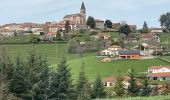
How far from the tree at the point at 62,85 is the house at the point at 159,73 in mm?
24036

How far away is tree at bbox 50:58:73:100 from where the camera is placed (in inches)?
1433

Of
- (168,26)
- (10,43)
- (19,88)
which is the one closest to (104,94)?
(19,88)

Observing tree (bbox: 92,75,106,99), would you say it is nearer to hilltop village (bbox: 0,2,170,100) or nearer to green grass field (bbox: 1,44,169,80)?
hilltop village (bbox: 0,2,170,100)

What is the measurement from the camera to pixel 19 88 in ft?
113

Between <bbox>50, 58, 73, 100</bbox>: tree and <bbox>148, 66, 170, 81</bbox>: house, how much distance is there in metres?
24.0

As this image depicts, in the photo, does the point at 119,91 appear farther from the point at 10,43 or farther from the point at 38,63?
the point at 10,43

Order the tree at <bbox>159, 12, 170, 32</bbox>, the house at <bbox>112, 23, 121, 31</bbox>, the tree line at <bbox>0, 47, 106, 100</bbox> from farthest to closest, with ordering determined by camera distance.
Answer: the tree at <bbox>159, 12, 170, 32</bbox> → the house at <bbox>112, 23, 121, 31</bbox> → the tree line at <bbox>0, 47, 106, 100</bbox>

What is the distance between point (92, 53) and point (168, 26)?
5259 cm

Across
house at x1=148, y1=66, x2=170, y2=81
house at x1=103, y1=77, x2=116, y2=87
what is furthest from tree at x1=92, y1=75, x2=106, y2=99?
house at x1=148, y1=66, x2=170, y2=81

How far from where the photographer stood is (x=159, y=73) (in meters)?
64.8

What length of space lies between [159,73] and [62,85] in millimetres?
28893

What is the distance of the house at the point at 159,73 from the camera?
2504 inches

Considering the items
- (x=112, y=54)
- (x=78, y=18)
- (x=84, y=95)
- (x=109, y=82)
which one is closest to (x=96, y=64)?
(x=112, y=54)

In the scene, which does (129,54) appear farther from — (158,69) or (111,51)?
(158,69)
